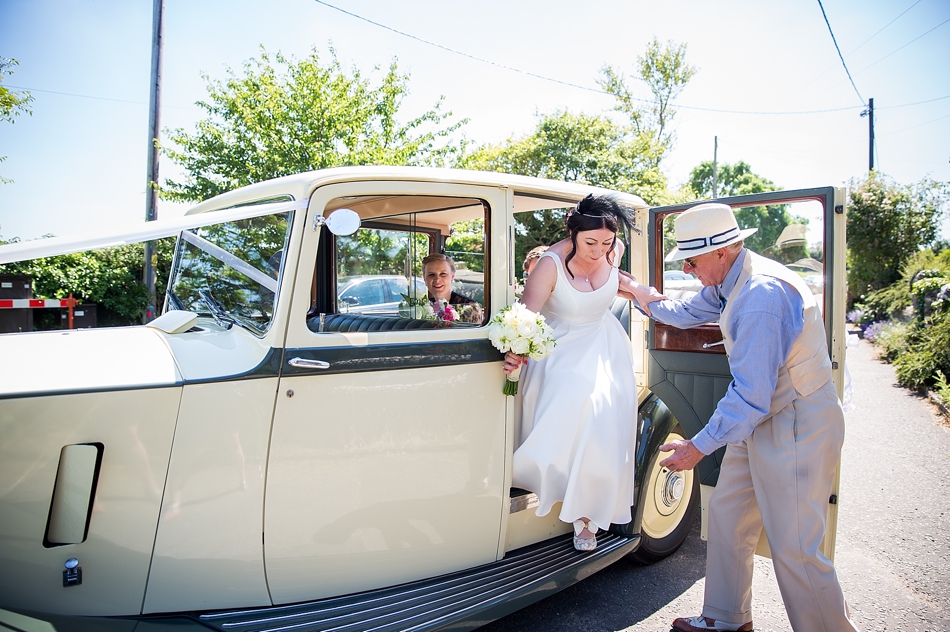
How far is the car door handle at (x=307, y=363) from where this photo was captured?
2.15m

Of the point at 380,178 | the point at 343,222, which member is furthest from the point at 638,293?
the point at 343,222

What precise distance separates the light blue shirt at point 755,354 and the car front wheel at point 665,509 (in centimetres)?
96

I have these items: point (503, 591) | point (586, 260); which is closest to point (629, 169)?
point (586, 260)

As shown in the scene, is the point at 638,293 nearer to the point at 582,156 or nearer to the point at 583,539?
the point at 583,539

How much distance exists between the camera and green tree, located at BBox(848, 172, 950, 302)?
17.8 meters

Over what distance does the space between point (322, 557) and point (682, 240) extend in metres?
2.10

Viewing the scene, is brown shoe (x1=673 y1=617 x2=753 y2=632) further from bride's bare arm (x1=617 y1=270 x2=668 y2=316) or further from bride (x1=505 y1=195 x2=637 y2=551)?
bride's bare arm (x1=617 y1=270 x2=668 y2=316)

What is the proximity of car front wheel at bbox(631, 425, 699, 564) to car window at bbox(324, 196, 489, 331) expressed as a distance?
60.5 inches

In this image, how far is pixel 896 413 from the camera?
7.52 m

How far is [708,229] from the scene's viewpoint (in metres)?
2.60

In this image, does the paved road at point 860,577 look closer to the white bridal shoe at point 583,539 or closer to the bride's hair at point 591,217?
the white bridal shoe at point 583,539

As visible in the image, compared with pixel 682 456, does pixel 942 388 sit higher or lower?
lower

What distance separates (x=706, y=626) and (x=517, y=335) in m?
1.74

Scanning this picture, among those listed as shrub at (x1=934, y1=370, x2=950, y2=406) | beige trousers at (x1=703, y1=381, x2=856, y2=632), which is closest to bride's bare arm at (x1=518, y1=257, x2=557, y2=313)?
beige trousers at (x1=703, y1=381, x2=856, y2=632)
